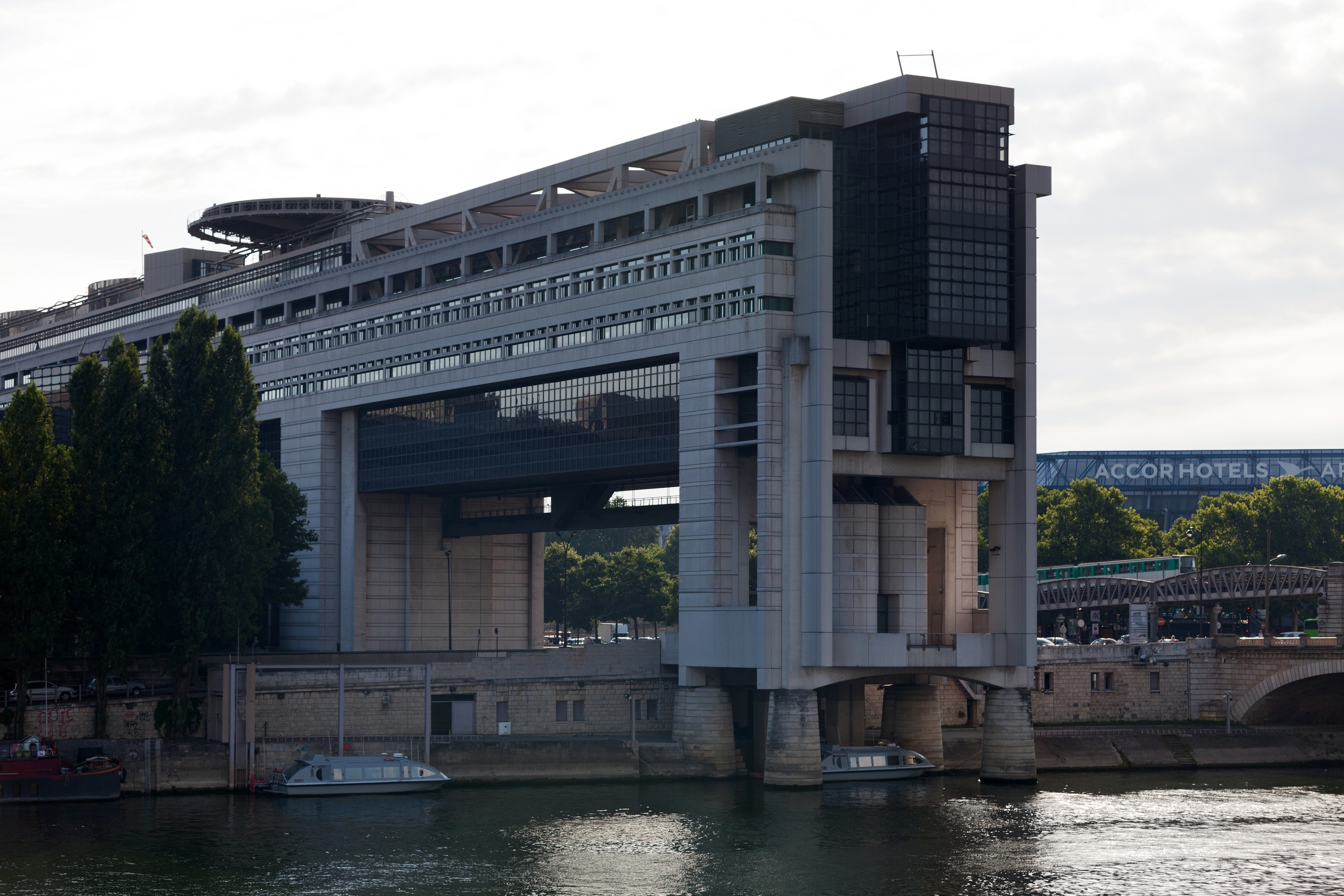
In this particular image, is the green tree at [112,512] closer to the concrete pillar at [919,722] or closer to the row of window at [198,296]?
the row of window at [198,296]

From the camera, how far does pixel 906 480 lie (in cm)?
11231

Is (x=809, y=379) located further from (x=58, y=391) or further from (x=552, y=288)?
(x=58, y=391)

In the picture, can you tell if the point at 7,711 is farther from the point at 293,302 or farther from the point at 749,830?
the point at 293,302

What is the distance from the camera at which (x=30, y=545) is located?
9719 cm

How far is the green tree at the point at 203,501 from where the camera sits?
102312 millimetres

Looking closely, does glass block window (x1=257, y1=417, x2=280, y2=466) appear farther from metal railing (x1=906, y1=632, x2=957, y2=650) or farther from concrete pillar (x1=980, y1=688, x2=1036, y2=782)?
concrete pillar (x1=980, y1=688, x2=1036, y2=782)

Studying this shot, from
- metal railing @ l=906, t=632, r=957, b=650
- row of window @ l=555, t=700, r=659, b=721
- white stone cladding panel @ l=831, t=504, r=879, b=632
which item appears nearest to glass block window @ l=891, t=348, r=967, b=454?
white stone cladding panel @ l=831, t=504, r=879, b=632

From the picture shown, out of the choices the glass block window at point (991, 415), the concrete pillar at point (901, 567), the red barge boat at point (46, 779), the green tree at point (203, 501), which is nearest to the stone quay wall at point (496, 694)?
the green tree at point (203, 501)

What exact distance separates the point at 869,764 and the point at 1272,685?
37239 millimetres

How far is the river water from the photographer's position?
71.5 m

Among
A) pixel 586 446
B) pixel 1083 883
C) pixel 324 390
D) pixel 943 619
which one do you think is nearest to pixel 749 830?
pixel 1083 883

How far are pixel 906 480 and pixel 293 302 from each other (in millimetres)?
62050

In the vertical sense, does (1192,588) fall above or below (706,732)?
above

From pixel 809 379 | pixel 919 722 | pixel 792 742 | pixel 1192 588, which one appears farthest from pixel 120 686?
pixel 1192 588
